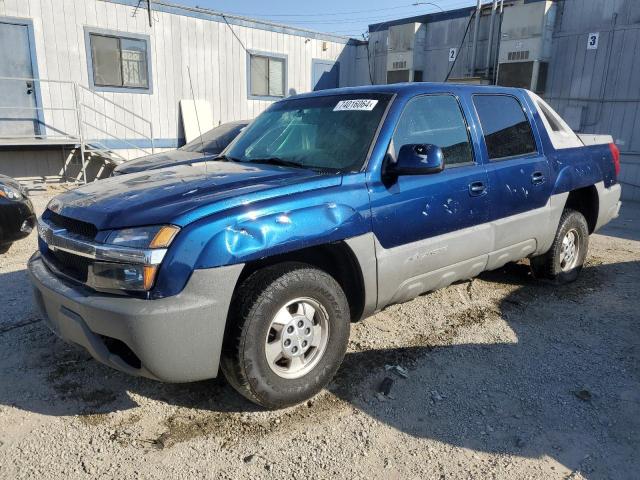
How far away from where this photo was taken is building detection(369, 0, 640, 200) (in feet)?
36.4

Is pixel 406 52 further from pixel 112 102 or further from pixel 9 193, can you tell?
pixel 9 193

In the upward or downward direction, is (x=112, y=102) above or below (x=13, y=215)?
above

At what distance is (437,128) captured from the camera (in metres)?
3.61

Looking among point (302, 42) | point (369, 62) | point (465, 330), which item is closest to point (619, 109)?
point (369, 62)

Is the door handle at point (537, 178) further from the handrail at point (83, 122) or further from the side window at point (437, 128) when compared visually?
the handrail at point (83, 122)

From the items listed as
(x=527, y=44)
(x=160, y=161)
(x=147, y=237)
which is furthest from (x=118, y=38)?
(x=147, y=237)

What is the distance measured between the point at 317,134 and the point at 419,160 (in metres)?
0.86

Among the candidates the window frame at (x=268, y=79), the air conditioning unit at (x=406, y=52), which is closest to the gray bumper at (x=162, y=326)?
the window frame at (x=268, y=79)

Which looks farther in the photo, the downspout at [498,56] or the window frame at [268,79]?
the window frame at [268,79]

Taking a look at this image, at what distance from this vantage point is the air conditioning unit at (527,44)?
460 inches

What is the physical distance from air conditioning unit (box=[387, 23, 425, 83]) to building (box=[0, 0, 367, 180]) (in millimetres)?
2680

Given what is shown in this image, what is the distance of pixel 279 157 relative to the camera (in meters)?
3.55

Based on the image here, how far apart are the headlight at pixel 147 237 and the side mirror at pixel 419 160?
1433 mm

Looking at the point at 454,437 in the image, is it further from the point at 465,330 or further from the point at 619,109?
the point at 619,109
